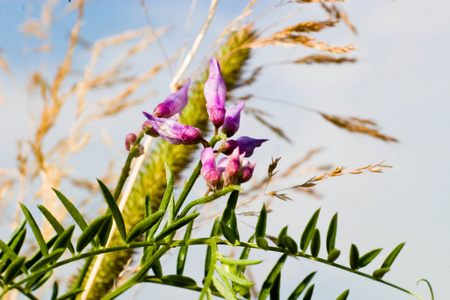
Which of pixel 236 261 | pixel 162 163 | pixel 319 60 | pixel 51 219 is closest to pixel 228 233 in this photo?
pixel 236 261

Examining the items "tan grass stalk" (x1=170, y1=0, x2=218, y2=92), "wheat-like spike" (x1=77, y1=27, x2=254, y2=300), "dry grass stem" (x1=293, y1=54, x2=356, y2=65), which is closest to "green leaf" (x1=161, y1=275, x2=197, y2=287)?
"wheat-like spike" (x1=77, y1=27, x2=254, y2=300)

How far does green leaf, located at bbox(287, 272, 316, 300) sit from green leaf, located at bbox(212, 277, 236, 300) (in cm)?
7

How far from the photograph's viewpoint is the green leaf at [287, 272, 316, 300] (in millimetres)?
407

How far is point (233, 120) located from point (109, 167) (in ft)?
4.16

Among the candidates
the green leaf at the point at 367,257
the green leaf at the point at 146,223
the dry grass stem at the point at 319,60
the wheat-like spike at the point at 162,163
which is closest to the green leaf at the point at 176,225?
the green leaf at the point at 146,223

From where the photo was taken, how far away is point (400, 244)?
406mm

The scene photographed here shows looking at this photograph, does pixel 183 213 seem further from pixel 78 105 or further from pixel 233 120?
pixel 78 105

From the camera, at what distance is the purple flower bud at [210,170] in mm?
411

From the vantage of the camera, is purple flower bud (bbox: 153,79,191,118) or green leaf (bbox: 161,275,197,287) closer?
green leaf (bbox: 161,275,197,287)

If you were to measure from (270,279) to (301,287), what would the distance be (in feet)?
0.09

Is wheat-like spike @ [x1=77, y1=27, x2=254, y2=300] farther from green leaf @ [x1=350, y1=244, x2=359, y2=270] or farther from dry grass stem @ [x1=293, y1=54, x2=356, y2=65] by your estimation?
green leaf @ [x1=350, y1=244, x2=359, y2=270]

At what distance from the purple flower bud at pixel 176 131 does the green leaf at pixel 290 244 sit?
0.35 ft

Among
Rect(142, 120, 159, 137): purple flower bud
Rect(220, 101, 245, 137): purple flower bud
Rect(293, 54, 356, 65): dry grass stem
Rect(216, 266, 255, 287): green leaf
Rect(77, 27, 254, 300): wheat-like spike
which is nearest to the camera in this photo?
Rect(216, 266, 255, 287): green leaf

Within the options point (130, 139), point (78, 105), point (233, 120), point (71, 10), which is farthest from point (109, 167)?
point (233, 120)
